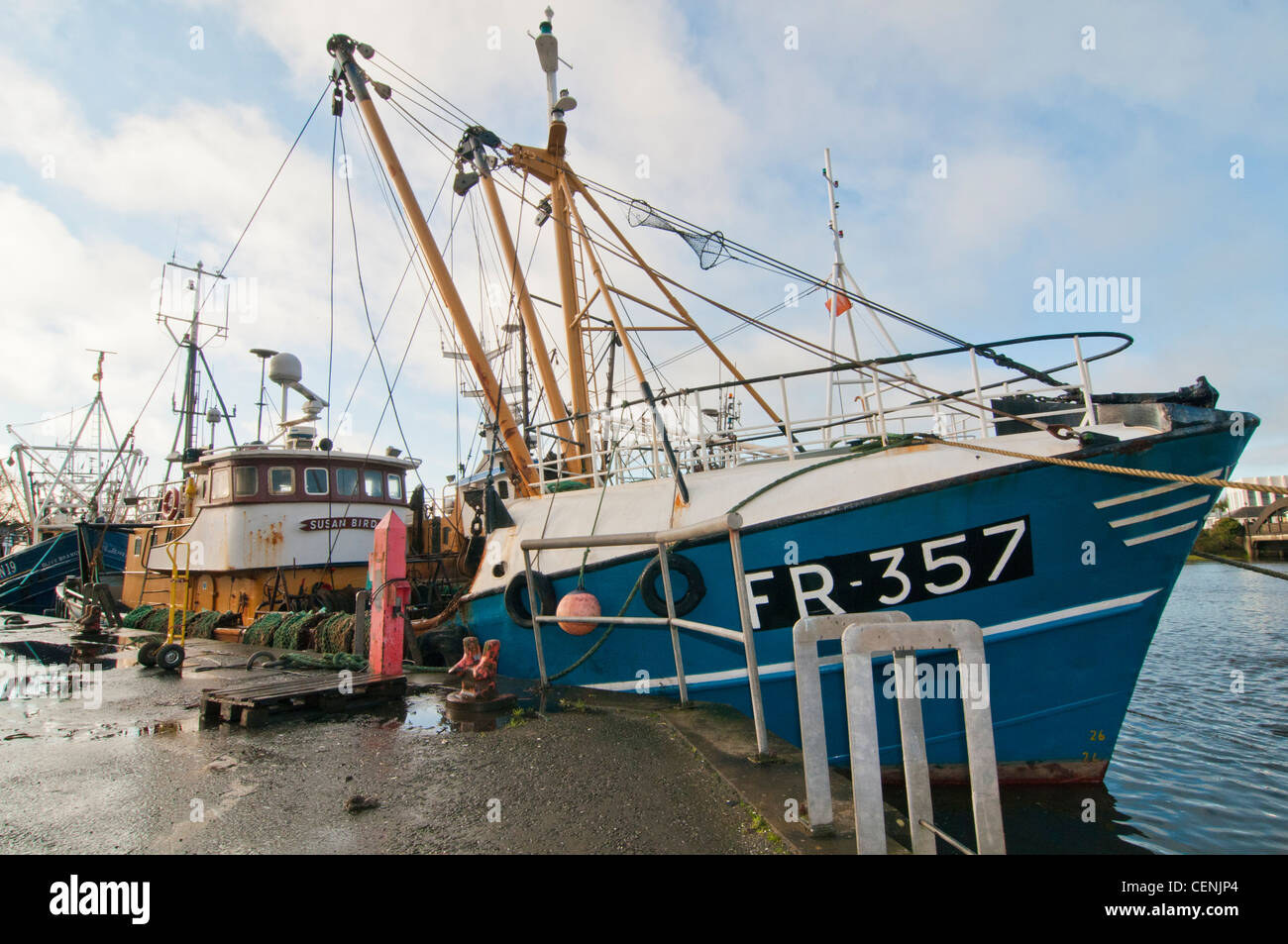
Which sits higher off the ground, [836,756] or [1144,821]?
[836,756]

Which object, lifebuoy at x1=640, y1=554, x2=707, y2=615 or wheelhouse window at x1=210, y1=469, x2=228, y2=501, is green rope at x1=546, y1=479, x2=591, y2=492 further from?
wheelhouse window at x1=210, y1=469, x2=228, y2=501

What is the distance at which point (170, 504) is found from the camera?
1429cm

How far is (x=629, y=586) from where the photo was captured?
662cm

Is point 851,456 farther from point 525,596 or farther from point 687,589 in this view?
point 525,596

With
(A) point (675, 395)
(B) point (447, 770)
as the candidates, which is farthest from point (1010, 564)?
(B) point (447, 770)

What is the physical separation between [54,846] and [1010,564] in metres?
6.48

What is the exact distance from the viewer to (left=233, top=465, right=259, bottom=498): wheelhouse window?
489 inches

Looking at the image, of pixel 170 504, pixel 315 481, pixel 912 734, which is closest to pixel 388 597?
pixel 912 734

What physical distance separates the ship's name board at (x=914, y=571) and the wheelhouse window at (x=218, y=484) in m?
11.6

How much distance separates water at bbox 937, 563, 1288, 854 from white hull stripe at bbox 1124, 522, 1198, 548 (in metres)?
2.26

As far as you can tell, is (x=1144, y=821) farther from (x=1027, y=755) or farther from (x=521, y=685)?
(x=521, y=685)

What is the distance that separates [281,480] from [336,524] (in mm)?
1304

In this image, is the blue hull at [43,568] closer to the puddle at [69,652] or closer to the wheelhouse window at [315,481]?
the puddle at [69,652]

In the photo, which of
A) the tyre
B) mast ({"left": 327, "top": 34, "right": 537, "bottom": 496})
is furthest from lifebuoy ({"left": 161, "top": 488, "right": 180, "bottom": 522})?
mast ({"left": 327, "top": 34, "right": 537, "bottom": 496})
